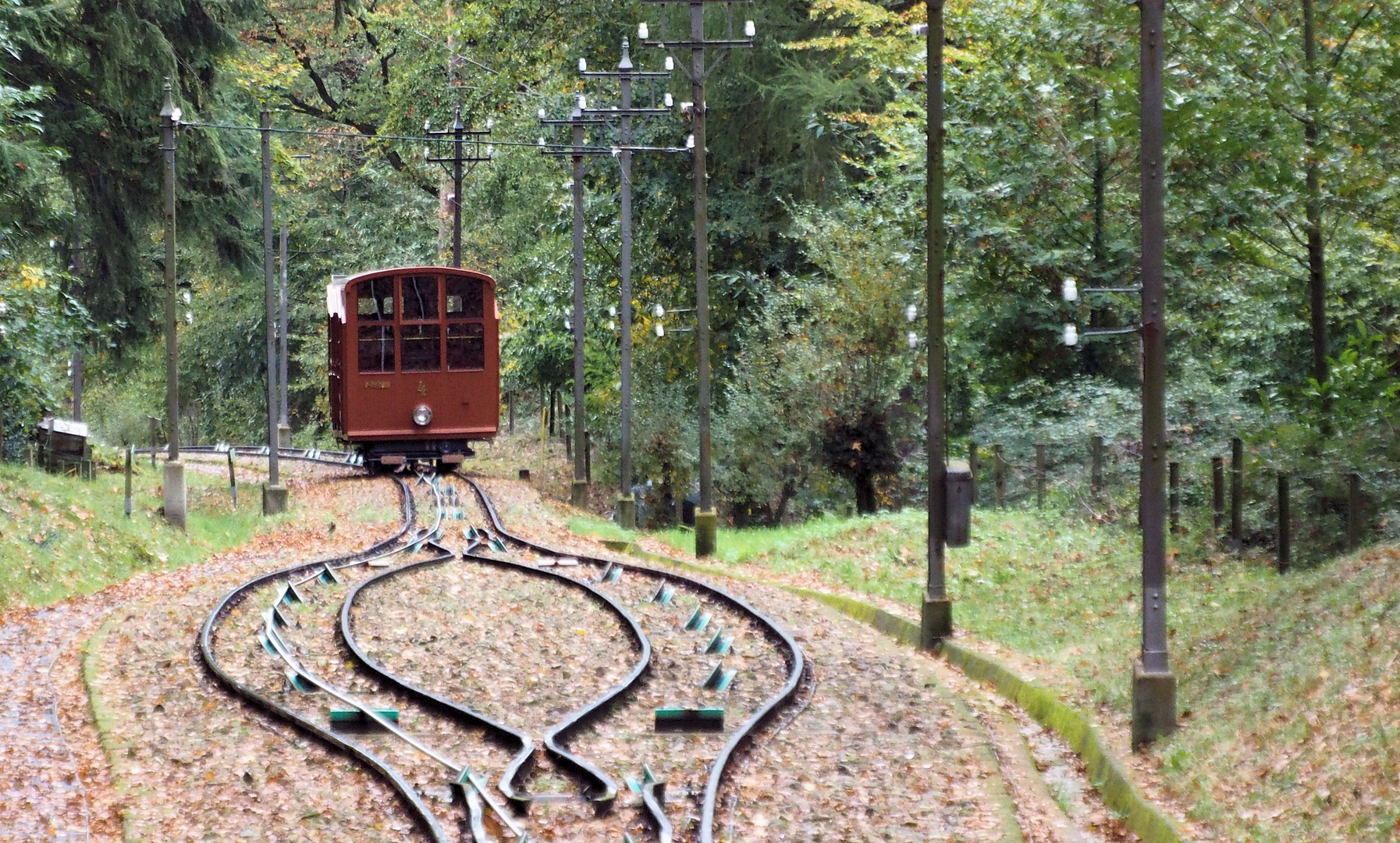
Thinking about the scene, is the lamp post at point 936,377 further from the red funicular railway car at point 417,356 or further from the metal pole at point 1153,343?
the red funicular railway car at point 417,356

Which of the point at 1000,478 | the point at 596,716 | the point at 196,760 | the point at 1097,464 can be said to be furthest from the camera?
the point at 1000,478

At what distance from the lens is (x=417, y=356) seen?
2792 centimetres

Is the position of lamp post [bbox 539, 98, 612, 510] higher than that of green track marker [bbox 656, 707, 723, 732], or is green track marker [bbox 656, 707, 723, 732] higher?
lamp post [bbox 539, 98, 612, 510]

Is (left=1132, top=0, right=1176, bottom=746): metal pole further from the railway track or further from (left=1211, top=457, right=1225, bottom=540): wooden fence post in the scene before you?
(left=1211, top=457, right=1225, bottom=540): wooden fence post

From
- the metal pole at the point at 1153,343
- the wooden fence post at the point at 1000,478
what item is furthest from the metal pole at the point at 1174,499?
the metal pole at the point at 1153,343

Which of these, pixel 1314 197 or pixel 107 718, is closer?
pixel 107 718

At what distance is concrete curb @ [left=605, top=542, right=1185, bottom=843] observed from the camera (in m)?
7.70

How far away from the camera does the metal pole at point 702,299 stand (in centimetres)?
1977

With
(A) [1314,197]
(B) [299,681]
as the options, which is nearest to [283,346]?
(A) [1314,197]

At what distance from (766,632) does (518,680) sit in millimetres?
2771

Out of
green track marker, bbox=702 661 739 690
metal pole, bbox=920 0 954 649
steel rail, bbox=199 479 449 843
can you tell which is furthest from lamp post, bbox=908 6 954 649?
steel rail, bbox=199 479 449 843

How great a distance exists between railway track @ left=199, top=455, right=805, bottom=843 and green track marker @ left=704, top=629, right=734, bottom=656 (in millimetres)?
17

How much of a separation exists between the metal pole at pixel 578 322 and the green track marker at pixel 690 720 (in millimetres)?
16771

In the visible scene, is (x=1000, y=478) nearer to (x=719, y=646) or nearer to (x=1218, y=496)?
(x=1218, y=496)
